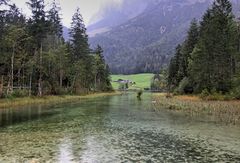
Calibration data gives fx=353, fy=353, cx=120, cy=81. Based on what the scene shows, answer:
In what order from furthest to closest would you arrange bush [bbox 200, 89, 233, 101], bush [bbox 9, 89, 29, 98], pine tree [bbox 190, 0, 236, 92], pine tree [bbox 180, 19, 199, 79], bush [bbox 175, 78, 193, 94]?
pine tree [bbox 180, 19, 199, 79]
bush [bbox 175, 78, 193, 94]
pine tree [bbox 190, 0, 236, 92]
bush [bbox 9, 89, 29, 98]
bush [bbox 200, 89, 233, 101]

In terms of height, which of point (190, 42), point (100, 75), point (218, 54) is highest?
point (190, 42)

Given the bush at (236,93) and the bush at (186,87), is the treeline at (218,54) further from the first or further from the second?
the bush at (186,87)

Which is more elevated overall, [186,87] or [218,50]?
[218,50]

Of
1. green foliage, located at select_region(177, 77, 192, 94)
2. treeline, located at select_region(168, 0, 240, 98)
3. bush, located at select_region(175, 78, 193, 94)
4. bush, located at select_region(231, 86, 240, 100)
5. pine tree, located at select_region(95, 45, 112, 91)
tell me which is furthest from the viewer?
pine tree, located at select_region(95, 45, 112, 91)

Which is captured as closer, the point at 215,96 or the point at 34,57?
the point at 215,96

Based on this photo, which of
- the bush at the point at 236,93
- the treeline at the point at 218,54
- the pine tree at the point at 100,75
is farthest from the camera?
the pine tree at the point at 100,75

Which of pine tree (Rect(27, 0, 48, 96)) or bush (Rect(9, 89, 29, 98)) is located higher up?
pine tree (Rect(27, 0, 48, 96))

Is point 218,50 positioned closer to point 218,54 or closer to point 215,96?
point 218,54

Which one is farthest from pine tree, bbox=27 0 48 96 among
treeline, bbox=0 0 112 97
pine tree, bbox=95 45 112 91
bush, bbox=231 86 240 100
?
pine tree, bbox=95 45 112 91

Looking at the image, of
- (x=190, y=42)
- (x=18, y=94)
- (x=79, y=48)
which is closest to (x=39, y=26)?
(x=18, y=94)

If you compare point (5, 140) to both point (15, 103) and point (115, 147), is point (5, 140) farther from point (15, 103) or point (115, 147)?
point (15, 103)

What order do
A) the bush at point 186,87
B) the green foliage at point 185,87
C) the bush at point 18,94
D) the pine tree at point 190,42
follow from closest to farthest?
the bush at point 18,94, the bush at point 186,87, the green foliage at point 185,87, the pine tree at point 190,42

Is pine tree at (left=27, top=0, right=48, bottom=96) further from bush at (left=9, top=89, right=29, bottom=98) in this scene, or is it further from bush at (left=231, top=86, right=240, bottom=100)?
bush at (left=231, top=86, right=240, bottom=100)

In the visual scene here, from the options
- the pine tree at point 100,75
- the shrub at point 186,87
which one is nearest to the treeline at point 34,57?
the shrub at point 186,87
